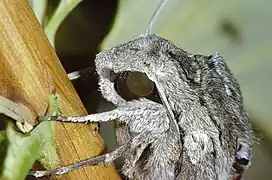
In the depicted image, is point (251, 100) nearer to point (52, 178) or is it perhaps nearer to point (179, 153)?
point (179, 153)

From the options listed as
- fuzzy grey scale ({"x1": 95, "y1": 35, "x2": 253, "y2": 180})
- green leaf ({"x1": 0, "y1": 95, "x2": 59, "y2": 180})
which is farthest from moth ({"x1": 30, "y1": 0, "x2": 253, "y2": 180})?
green leaf ({"x1": 0, "y1": 95, "x2": 59, "y2": 180})

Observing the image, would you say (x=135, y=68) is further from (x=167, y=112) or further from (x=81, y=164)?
(x=81, y=164)

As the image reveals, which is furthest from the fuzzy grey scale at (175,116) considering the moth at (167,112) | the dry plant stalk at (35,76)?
the dry plant stalk at (35,76)

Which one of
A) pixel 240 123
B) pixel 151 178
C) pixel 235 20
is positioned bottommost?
pixel 151 178

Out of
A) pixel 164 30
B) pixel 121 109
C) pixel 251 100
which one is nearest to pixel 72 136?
pixel 121 109

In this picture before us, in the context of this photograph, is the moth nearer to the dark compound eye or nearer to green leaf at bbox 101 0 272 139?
the dark compound eye

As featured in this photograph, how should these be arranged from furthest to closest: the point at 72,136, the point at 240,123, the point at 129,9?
the point at 129,9 → the point at 240,123 → the point at 72,136

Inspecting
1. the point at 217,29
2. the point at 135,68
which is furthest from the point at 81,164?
the point at 217,29
